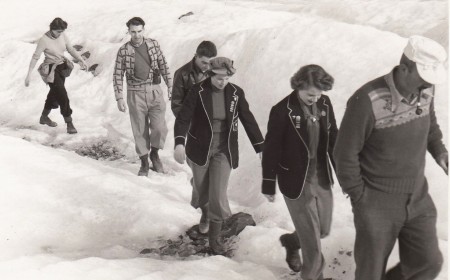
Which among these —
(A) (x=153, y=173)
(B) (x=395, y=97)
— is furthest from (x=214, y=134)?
(A) (x=153, y=173)

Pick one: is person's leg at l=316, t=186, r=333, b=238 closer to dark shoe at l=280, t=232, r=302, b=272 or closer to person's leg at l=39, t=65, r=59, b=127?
dark shoe at l=280, t=232, r=302, b=272

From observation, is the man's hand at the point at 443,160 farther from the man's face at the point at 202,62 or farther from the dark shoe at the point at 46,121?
the dark shoe at the point at 46,121

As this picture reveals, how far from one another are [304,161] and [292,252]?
110 centimetres

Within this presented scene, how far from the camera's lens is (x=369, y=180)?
3594mm

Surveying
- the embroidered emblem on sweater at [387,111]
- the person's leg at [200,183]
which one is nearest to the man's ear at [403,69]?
the embroidered emblem on sweater at [387,111]

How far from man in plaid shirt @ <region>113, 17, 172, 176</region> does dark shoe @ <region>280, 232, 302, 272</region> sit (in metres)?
3.44

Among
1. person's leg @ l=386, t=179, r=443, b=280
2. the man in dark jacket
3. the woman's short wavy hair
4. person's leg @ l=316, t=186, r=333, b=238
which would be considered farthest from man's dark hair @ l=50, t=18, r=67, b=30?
person's leg @ l=386, t=179, r=443, b=280

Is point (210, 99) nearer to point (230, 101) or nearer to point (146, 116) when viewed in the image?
point (230, 101)

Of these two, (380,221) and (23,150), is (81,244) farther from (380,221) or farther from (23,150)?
(380,221)

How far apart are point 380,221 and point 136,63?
500cm

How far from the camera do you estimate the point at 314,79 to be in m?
4.12

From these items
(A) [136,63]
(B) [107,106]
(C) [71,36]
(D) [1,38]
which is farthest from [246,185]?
(D) [1,38]

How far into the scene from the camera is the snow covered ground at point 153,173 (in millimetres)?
5203

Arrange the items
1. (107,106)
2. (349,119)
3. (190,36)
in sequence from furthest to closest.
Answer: (190,36) < (107,106) < (349,119)
